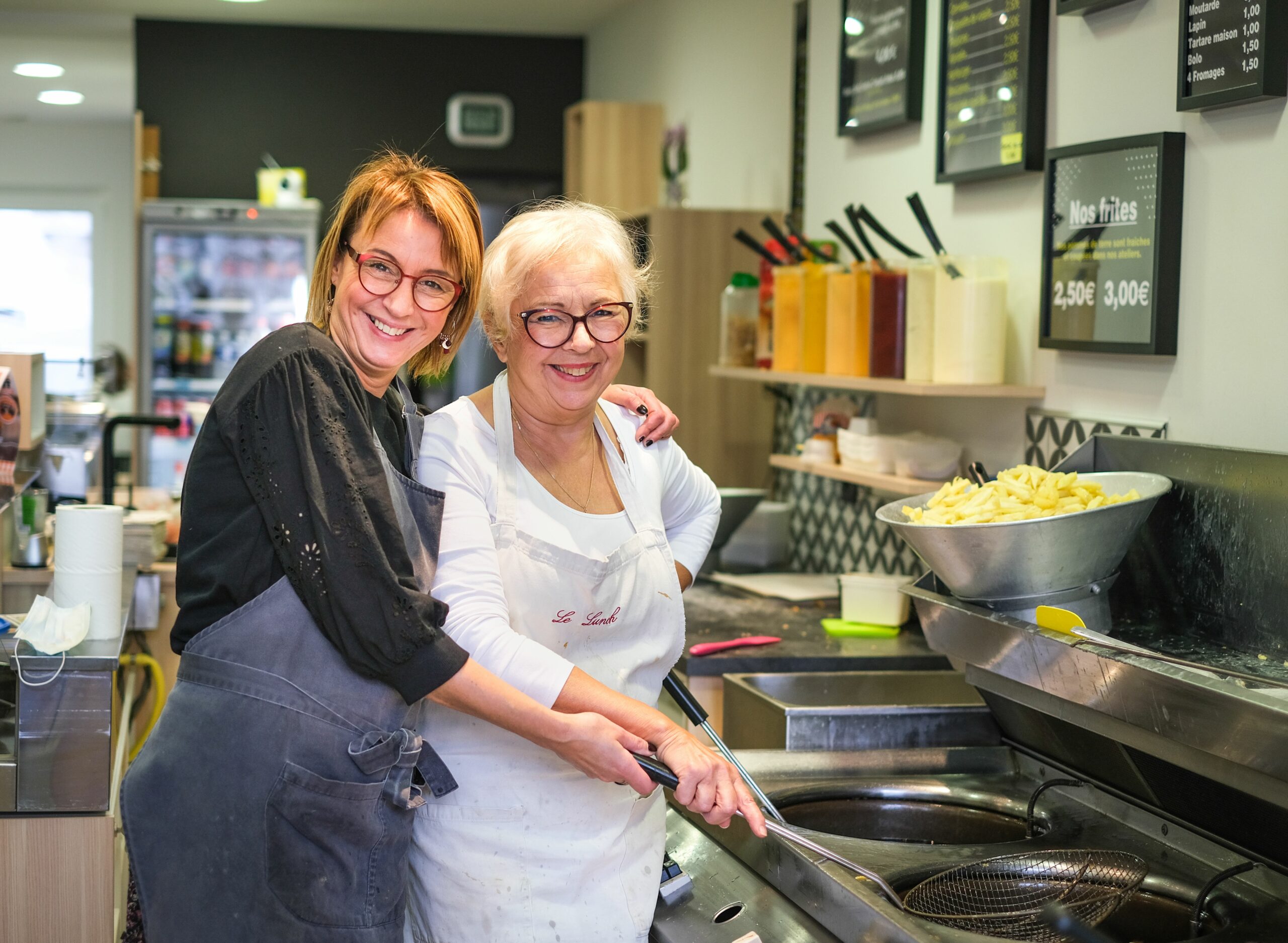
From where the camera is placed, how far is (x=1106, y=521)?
5.31ft

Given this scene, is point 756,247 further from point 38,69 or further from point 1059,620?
point 38,69

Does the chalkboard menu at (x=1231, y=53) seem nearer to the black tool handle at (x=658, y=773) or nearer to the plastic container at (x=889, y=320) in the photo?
the plastic container at (x=889, y=320)

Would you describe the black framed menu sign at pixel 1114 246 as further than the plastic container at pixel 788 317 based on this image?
No

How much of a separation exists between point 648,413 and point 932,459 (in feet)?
3.55

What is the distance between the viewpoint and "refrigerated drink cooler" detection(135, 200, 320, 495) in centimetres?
617

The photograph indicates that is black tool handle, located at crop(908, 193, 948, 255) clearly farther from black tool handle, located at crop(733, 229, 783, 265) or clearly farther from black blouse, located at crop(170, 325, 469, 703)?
black blouse, located at crop(170, 325, 469, 703)

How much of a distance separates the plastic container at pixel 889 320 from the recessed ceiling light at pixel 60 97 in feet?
25.1

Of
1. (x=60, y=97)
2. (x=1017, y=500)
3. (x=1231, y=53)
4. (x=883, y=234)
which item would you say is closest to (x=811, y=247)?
(x=883, y=234)

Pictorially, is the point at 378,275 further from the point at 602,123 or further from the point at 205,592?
the point at 602,123

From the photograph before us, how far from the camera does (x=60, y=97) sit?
8852mm

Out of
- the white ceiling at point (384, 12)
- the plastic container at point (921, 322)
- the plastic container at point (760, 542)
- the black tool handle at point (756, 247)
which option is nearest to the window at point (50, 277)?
the white ceiling at point (384, 12)

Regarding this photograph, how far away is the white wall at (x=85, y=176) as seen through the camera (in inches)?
404

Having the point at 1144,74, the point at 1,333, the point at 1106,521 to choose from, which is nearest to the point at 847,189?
the point at 1144,74

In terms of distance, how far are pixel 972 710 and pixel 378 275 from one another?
45.1 inches
